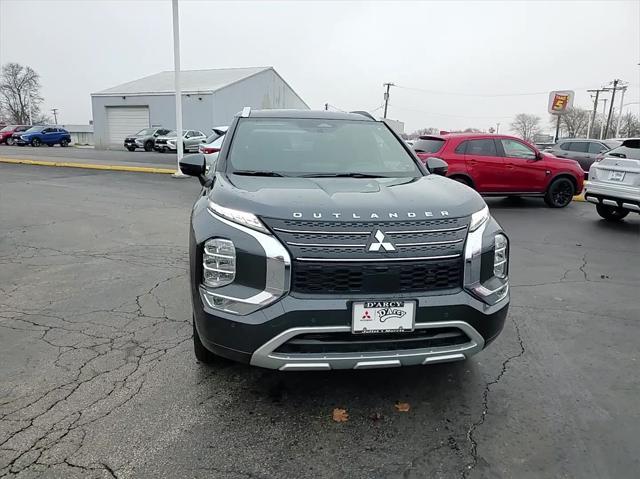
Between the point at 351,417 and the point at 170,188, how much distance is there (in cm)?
1128

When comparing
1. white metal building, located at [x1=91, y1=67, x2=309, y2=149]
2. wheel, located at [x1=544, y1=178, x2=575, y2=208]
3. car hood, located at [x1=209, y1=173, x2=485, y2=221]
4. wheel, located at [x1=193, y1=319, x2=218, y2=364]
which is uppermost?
white metal building, located at [x1=91, y1=67, x2=309, y2=149]

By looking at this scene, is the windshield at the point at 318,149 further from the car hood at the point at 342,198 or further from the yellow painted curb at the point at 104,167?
the yellow painted curb at the point at 104,167

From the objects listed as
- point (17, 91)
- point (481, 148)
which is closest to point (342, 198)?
point (481, 148)

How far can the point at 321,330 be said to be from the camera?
2463 millimetres

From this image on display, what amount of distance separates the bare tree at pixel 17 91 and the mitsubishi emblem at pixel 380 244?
87527 millimetres

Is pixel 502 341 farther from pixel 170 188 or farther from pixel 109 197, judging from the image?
pixel 170 188

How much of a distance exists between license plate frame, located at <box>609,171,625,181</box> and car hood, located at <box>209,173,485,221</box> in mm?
7028

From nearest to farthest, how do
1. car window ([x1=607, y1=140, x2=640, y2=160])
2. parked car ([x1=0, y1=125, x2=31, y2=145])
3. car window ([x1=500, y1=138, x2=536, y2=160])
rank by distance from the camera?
car window ([x1=607, y1=140, x2=640, y2=160]) → car window ([x1=500, y1=138, x2=536, y2=160]) → parked car ([x1=0, y1=125, x2=31, y2=145])

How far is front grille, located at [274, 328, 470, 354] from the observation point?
8.23 ft

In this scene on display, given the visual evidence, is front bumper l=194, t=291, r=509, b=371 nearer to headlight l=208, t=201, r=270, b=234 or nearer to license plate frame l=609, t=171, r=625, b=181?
headlight l=208, t=201, r=270, b=234

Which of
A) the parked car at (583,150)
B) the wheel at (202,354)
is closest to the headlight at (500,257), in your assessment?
the wheel at (202,354)

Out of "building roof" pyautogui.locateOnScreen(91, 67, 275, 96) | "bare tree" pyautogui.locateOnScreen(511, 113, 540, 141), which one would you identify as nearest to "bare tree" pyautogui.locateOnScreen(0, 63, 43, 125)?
"building roof" pyautogui.locateOnScreen(91, 67, 275, 96)

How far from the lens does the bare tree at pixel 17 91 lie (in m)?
75.1

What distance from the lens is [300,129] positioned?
416 cm
